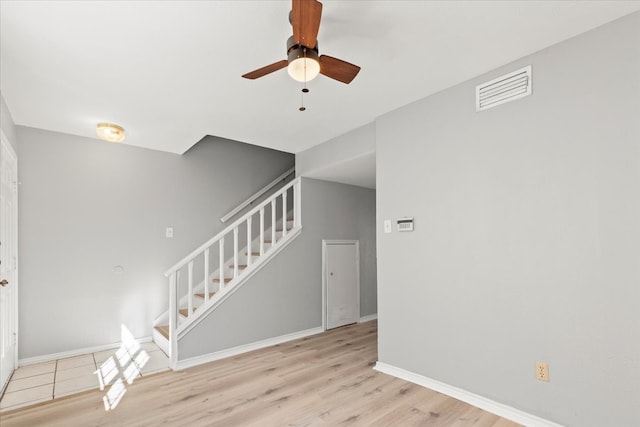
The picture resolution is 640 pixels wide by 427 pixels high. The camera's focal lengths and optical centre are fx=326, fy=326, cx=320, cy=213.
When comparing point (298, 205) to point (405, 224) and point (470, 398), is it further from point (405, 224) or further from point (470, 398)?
point (470, 398)

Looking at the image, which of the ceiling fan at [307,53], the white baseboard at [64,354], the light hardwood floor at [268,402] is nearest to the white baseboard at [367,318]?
the light hardwood floor at [268,402]

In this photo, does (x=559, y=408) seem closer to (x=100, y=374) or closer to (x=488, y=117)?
(x=488, y=117)

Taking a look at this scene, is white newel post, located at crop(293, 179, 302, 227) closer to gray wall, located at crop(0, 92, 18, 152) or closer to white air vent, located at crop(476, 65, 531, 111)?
white air vent, located at crop(476, 65, 531, 111)

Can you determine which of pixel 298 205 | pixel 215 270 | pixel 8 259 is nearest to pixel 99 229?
pixel 8 259

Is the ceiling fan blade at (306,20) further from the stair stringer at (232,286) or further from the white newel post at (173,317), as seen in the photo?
the stair stringer at (232,286)

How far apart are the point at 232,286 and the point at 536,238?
9.60 ft

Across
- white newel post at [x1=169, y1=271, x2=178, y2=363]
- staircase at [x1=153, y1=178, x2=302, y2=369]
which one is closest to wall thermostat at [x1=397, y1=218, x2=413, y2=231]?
staircase at [x1=153, y1=178, x2=302, y2=369]

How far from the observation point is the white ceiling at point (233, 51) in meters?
1.82

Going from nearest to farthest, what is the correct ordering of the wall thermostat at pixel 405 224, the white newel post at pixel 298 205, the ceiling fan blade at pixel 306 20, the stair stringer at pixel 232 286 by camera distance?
the ceiling fan blade at pixel 306 20, the wall thermostat at pixel 405 224, the stair stringer at pixel 232 286, the white newel post at pixel 298 205

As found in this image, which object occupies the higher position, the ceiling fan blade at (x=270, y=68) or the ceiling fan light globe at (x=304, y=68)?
the ceiling fan blade at (x=270, y=68)

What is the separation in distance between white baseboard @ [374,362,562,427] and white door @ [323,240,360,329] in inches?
60.6

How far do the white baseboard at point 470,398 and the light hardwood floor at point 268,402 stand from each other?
0.05 metres

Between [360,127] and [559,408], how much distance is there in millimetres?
2915

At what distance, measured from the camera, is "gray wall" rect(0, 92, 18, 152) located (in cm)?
276
